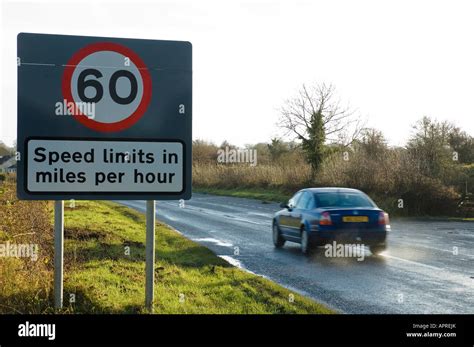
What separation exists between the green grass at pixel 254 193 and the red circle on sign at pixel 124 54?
31092mm

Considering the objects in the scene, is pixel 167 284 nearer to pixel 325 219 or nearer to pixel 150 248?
pixel 150 248

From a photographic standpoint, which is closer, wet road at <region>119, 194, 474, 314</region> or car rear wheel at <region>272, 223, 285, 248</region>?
wet road at <region>119, 194, 474, 314</region>

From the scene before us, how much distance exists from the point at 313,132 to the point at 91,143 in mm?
33798

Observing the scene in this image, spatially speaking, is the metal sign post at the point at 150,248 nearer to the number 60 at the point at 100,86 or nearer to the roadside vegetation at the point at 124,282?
the roadside vegetation at the point at 124,282

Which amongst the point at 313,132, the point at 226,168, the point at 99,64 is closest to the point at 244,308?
the point at 99,64

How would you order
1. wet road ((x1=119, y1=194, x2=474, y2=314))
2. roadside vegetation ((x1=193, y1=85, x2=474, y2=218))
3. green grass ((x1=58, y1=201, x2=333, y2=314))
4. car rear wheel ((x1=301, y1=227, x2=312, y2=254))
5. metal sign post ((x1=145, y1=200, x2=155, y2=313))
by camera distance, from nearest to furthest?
1. metal sign post ((x1=145, y1=200, x2=155, y2=313))
2. green grass ((x1=58, y1=201, x2=333, y2=314))
3. wet road ((x1=119, y1=194, x2=474, y2=314))
4. car rear wheel ((x1=301, y1=227, x2=312, y2=254))
5. roadside vegetation ((x1=193, y1=85, x2=474, y2=218))

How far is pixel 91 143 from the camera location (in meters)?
5.54

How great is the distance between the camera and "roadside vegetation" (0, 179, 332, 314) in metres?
6.07

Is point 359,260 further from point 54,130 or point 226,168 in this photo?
point 226,168

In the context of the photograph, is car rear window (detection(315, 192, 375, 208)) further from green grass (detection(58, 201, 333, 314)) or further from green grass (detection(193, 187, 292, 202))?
green grass (detection(193, 187, 292, 202))

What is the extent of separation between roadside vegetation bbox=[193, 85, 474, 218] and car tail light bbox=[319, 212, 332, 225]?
47.3 feet

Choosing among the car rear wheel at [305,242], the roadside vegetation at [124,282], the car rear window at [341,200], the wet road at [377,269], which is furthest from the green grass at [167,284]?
the car rear window at [341,200]

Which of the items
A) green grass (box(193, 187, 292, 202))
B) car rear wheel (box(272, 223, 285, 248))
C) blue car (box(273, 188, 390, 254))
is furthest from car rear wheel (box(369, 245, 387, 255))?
green grass (box(193, 187, 292, 202))

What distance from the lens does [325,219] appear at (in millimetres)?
12797
